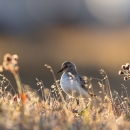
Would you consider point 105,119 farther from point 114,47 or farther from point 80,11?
point 80,11

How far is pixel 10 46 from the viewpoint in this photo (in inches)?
837

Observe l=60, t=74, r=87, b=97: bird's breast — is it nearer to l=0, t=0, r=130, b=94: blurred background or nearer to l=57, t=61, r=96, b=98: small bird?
l=57, t=61, r=96, b=98: small bird

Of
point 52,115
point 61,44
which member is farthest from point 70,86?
point 61,44

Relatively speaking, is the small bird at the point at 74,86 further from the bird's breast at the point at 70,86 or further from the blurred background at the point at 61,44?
the blurred background at the point at 61,44

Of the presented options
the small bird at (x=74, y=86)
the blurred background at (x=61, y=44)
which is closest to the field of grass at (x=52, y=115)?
the small bird at (x=74, y=86)

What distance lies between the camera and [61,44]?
23281 mm

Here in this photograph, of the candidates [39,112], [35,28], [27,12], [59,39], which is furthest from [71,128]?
[27,12]

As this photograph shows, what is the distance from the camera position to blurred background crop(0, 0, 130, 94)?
16.3 metres

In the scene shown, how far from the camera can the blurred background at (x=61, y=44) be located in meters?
16.3

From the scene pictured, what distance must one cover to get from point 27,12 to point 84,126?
37.9 metres

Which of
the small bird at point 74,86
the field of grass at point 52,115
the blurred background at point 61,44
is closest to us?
the field of grass at point 52,115

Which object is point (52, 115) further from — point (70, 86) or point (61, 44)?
point (61, 44)

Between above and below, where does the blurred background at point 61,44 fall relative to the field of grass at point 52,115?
above

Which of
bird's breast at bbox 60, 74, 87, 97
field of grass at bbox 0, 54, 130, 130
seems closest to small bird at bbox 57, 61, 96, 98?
bird's breast at bbox 60, 74, 87, 97
